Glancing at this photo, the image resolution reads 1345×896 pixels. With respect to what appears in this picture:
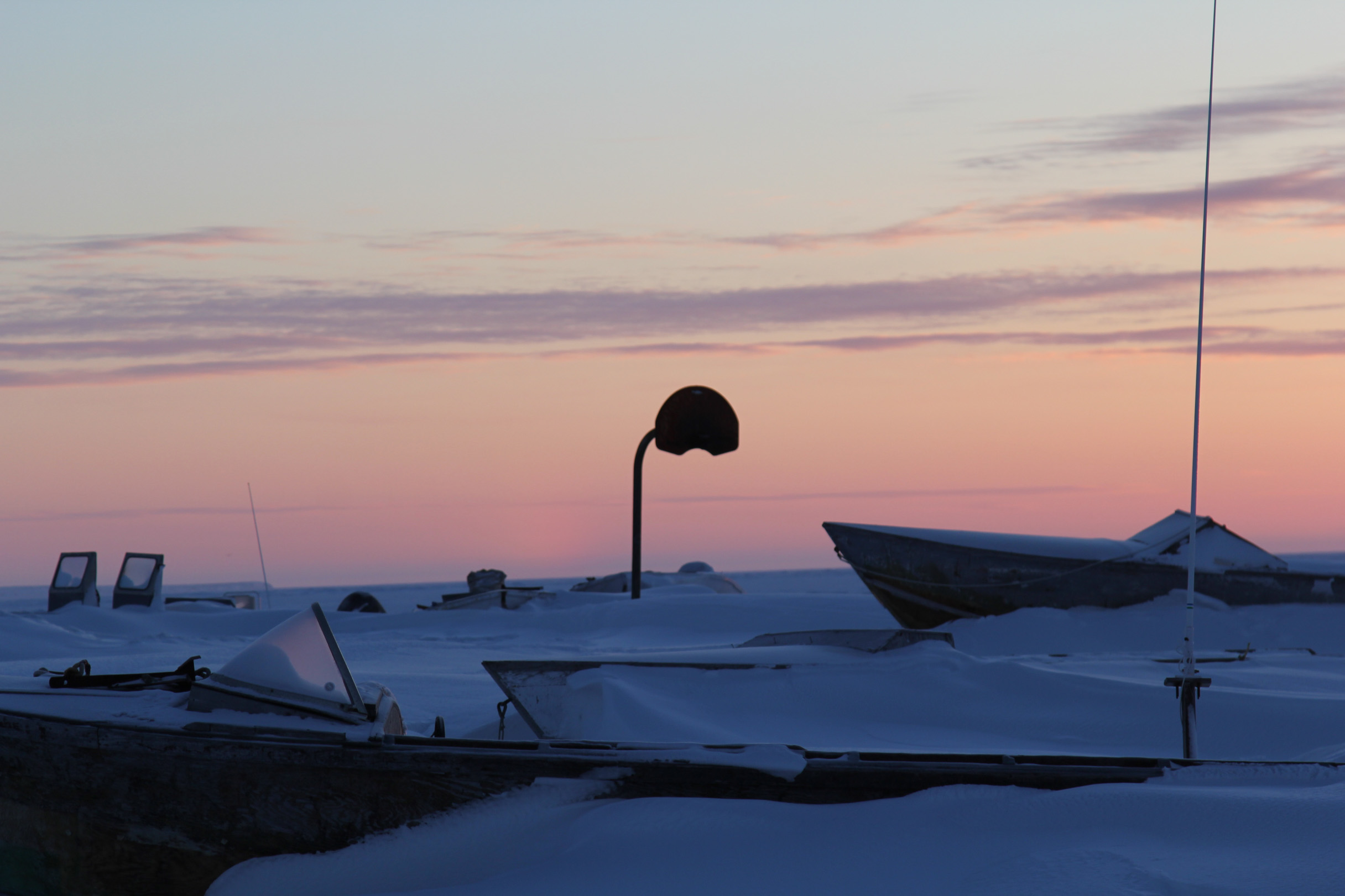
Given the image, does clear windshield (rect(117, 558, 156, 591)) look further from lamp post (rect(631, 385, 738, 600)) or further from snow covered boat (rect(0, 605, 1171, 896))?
snow covered boat (rect(0, 605, 1171, 896))

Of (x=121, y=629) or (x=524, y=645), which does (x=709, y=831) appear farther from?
(x=121, y=629)

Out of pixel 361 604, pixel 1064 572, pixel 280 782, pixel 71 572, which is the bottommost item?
pixel 361 604

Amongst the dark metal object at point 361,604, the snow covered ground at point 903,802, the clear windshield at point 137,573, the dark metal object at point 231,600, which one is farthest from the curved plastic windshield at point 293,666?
the dark metal object at point 231,600

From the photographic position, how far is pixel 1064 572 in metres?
13.2

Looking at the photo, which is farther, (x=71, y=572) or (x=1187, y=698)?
(x=71, y=572)

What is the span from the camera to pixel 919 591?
44.7 feet

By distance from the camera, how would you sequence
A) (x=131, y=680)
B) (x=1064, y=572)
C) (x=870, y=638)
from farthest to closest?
(x=1064, y=572) → (x=870, y=638) → (x=131, y=680)

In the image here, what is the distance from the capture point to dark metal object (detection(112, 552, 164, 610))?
18.0m

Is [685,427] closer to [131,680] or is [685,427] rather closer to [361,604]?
[361,604]

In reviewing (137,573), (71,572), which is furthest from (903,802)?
(71,572)

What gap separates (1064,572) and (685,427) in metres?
5.18

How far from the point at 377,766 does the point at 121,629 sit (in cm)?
1172

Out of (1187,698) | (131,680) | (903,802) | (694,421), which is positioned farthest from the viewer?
(694,421)

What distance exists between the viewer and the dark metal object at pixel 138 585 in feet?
59.2
